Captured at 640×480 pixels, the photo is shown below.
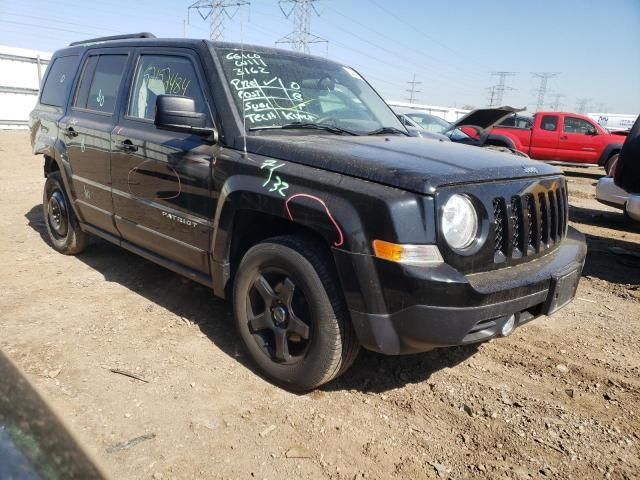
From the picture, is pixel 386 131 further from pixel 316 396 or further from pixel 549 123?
pixel 549 123

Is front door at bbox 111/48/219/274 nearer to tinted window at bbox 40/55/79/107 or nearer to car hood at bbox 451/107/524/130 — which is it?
tinted window at bbox 40/55/79/107

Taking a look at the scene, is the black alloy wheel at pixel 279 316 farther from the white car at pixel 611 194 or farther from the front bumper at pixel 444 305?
the white car at pixel 611 194

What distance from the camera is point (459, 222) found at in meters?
2.40

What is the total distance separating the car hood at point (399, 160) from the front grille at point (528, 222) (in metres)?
0.14

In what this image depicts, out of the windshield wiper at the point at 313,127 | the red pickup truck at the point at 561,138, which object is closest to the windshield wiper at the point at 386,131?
the windshield wiper at the point at 313,127

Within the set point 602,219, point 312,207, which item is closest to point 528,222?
point 312,207

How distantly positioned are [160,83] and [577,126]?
14.0m

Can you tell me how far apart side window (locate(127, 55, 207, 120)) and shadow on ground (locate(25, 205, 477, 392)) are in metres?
1.43

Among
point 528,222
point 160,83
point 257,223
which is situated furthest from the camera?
point 160,83

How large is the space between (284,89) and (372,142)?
78 centimetres

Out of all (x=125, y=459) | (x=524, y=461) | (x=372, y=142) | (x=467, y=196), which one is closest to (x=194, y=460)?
(x=125, y=459)

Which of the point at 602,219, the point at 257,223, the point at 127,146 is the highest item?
the point at 127,146

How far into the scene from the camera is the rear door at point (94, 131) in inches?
159

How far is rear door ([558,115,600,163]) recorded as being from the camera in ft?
47.2
